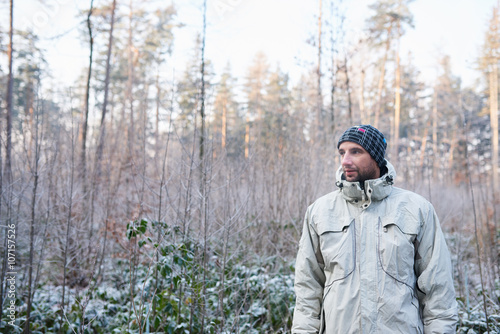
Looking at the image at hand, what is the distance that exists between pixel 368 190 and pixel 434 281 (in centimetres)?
57

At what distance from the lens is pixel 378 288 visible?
1797 mm

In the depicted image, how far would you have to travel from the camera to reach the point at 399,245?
1829 mm

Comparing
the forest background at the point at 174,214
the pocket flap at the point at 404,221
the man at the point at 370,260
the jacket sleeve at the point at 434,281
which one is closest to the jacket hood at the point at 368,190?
the man at the point at 370,260

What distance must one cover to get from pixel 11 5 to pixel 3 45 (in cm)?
224

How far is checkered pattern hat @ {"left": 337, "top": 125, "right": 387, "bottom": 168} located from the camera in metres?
2.14

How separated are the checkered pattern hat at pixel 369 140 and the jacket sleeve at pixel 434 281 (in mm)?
435

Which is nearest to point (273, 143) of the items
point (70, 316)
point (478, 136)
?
point (70, 316)

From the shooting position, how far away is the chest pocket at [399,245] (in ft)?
5.94

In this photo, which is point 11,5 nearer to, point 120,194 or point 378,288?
point 120,194

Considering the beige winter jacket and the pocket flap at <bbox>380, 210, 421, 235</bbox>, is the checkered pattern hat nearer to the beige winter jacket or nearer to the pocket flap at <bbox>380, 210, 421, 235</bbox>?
the beige winter jacket

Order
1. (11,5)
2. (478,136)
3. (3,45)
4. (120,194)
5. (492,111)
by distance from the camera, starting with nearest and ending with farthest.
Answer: (120,194)
(11,5)
(3,45)
(492,111)
(478,136)

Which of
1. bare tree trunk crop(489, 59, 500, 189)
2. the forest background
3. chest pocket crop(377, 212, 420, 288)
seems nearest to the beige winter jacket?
chest pocket crop(377, 212, 420, 288)

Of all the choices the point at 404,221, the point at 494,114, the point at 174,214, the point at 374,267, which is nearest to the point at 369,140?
the point at 404,221

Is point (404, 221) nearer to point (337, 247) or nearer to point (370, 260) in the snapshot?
point (370, 260)
